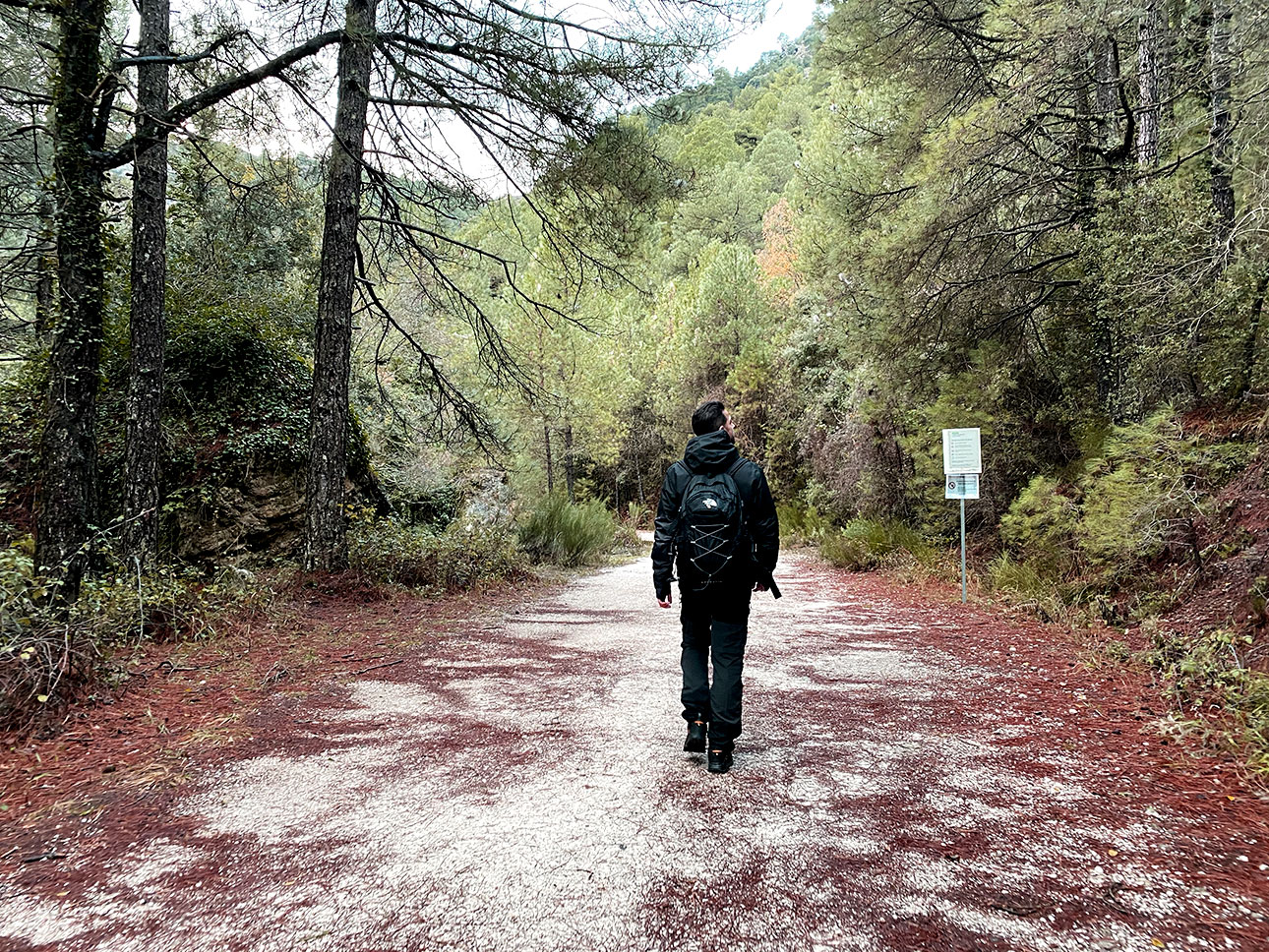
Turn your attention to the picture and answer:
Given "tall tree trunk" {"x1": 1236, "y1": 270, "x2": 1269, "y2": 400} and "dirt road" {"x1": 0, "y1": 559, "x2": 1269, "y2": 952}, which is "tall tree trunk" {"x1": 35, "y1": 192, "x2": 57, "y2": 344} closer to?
"dirt road" {"x1": 0, "y1": 559, "x2": 1269, "y2": 952}

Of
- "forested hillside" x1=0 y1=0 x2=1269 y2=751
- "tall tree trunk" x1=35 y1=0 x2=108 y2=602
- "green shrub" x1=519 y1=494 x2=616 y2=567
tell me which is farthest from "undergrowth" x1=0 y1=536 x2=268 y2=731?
"green shrub" x1=519 y1=494 x2=616 y2=567

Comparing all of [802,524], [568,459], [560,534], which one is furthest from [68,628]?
[802,524]

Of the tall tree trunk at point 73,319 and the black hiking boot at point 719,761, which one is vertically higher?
the tall tree trunk at point 73,319

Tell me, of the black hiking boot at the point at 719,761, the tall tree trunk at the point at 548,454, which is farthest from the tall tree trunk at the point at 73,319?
the tall tree trunk at the point at 548,454

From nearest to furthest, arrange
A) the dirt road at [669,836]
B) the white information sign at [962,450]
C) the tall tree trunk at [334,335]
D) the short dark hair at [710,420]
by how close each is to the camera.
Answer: the dirt road at [669,836]
the short dark hair at [710,420]
the tall tree trunk at [334,335]
the white information sign at [962,450]

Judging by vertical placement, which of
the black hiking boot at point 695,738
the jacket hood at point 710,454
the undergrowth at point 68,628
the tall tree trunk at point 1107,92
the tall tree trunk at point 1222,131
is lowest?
the black hiking boot at point 695,738

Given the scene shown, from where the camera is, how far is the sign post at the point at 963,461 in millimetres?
8477

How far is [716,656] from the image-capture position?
3.43 meters

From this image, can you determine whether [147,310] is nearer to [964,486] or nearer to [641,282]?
[641,282]

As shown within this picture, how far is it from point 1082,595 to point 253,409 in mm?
10249

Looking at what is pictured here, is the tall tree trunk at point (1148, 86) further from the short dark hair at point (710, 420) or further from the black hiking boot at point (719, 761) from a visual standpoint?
the black hiking boot at point (719, 761)

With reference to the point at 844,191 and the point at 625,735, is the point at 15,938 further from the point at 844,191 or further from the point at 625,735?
the point at 844,191

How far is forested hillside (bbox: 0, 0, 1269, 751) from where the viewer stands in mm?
5625

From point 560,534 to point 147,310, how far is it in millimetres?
8384
